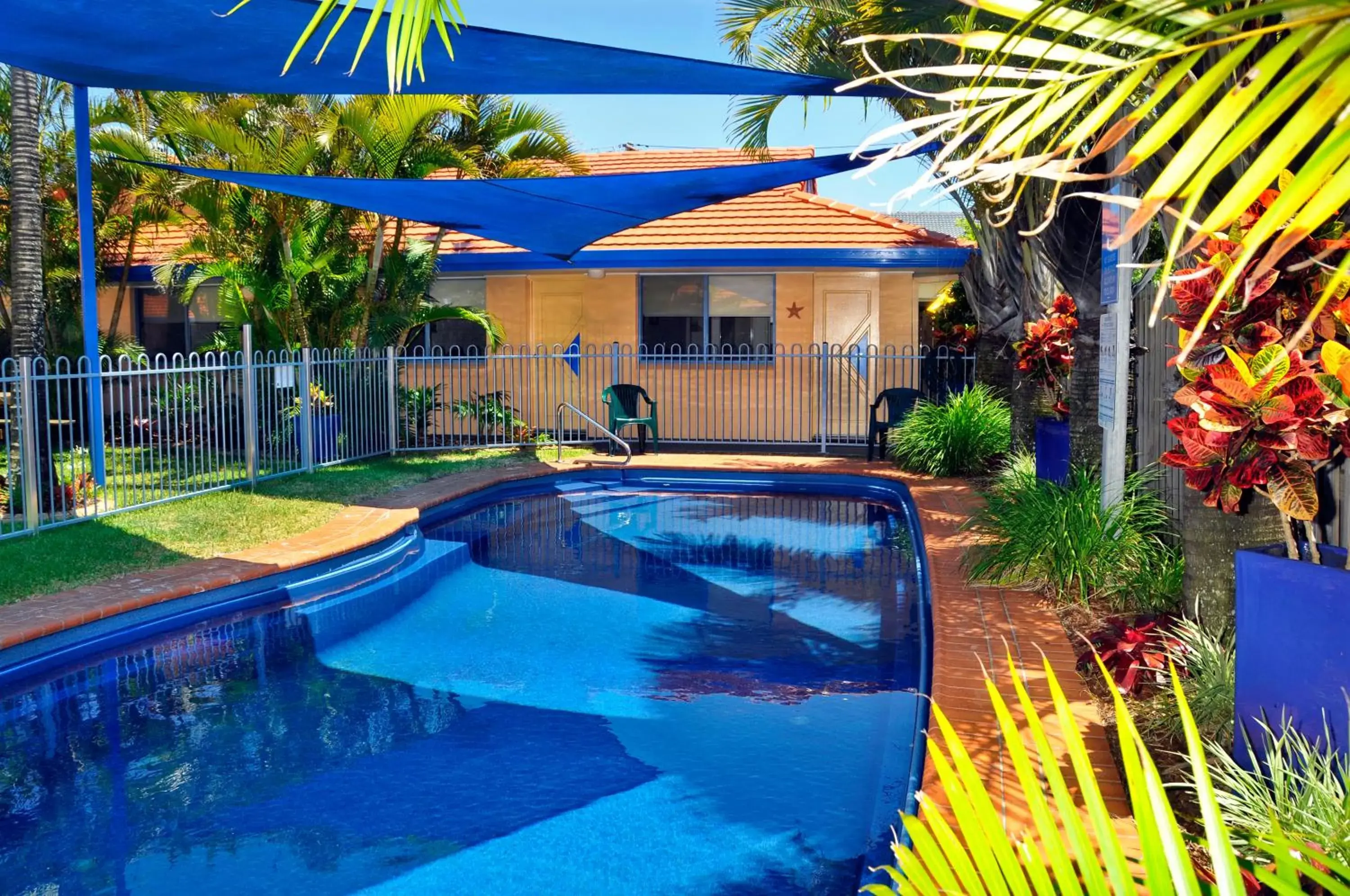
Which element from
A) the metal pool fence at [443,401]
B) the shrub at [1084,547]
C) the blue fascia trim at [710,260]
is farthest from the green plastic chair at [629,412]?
the shrub at [1084,547]

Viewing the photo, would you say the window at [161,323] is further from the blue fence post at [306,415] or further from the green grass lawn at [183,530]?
the green grass lawn at [183,530]

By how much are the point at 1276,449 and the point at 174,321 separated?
59.4 ft

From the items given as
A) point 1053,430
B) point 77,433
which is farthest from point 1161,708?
point 77,433

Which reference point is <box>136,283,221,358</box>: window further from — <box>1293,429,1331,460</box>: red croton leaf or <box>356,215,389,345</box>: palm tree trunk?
<box>1293,429,1331,460</box>: red croton leaf

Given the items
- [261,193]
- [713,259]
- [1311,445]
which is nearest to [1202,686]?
[1311,445]

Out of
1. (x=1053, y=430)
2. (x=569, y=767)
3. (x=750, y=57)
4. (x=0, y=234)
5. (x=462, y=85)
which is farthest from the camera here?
(x=0, y=234)

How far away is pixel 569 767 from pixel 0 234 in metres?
14.6

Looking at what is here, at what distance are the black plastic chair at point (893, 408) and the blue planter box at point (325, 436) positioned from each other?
6516 millimetres

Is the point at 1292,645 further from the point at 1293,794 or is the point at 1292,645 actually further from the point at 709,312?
the point at 709,312

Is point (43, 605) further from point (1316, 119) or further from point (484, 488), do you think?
point (1316, 119)

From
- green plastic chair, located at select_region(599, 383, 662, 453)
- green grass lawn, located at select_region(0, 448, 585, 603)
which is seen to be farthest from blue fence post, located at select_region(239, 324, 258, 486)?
green plastic chair, located at select_region(599, 383, 662, 453)

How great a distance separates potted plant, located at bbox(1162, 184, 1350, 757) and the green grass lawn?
6655 millimetres

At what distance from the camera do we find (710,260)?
15.9m

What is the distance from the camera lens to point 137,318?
18594 millimetres
